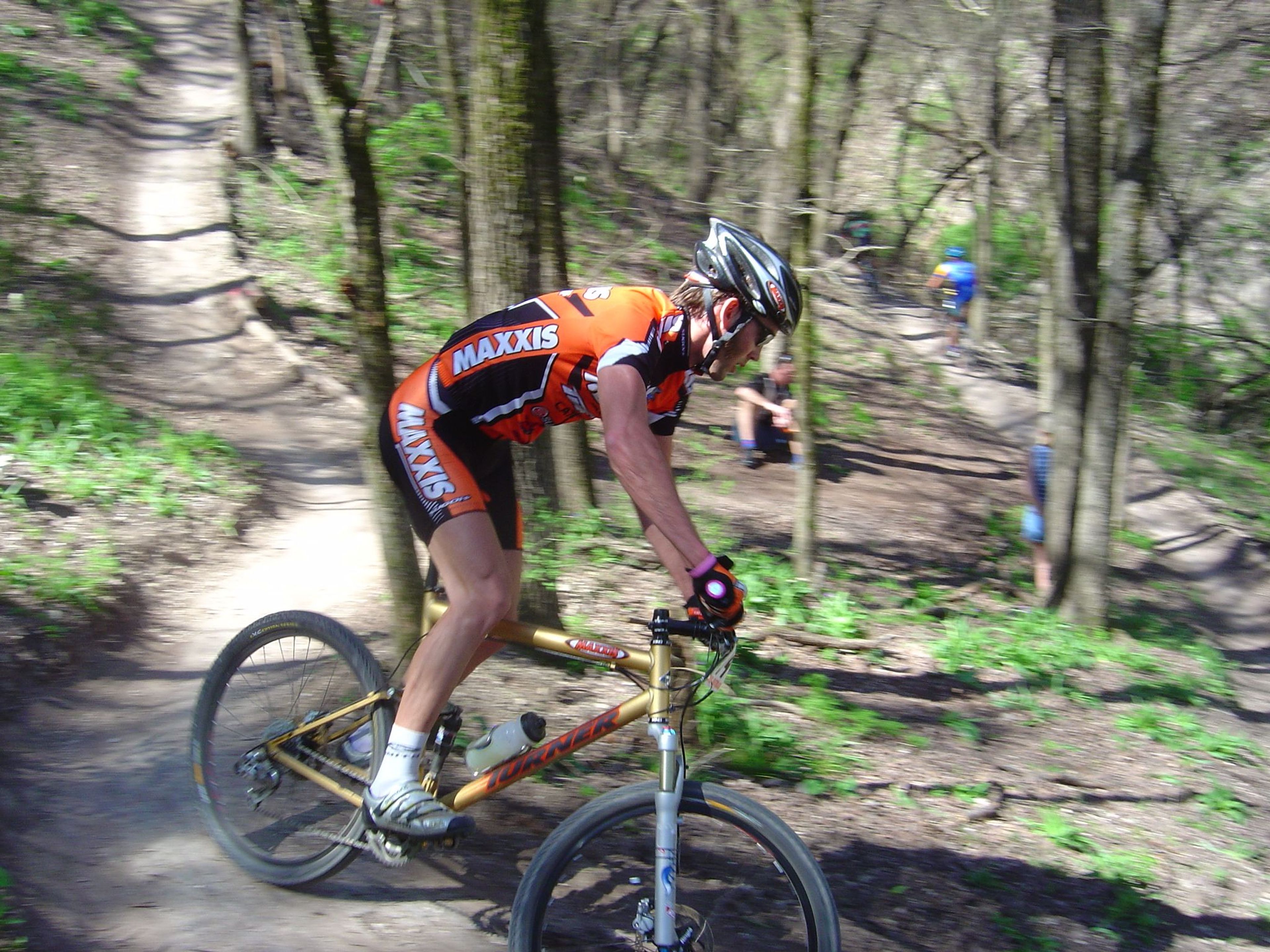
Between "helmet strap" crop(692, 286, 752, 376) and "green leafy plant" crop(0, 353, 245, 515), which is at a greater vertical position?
"helmet strap" crop(692, 286, 752, 376)

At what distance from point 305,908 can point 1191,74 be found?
43.3 feet

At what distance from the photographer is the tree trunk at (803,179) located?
763cm

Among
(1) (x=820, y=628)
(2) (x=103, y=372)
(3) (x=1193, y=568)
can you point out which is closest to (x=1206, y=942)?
(1) (x=820, y=628)

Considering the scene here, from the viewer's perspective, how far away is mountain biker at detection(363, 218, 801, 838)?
117 inches

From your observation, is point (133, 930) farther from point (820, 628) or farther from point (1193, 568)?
point (1193, 568)

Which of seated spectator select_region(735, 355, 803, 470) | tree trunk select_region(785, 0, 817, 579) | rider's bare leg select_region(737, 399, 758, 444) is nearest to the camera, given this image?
tree trunk select_region(785, 0, 817, 579)

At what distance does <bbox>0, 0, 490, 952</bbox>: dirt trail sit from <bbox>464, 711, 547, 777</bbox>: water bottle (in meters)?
0.54

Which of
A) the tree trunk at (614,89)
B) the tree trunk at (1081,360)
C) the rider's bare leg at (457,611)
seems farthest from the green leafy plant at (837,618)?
the tree trunk at (614,89)

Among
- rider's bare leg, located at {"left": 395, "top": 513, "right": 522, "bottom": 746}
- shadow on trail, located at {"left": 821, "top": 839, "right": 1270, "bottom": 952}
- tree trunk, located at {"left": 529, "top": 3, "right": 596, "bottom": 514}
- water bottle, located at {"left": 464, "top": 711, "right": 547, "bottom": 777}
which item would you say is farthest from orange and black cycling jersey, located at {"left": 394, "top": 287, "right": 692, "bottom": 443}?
shadow on trail, located at {"left": 821, "top": 839, "right": 1270, "bottom": 952}

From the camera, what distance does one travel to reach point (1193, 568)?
1287cm

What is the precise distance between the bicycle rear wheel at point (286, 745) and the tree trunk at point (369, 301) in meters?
0.83

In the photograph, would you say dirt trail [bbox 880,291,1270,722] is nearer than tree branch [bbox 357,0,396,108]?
No

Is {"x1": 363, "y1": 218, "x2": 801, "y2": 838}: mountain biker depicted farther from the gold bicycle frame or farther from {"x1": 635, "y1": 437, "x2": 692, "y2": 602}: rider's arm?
the gold bicycle frame

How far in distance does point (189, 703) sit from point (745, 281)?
3341 millimetres
